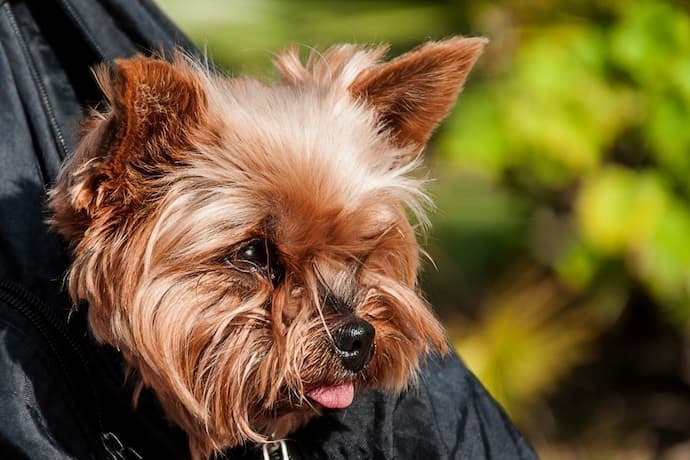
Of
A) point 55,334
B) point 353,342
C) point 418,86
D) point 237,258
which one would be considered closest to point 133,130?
point 237,258

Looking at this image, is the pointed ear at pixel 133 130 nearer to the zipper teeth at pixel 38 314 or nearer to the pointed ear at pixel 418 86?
the zipper teeth at pixel 38 314

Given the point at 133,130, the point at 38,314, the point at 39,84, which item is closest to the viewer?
the point at 133,130

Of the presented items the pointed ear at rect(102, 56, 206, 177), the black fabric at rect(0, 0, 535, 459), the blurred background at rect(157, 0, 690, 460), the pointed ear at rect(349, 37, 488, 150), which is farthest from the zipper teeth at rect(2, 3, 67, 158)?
the blurred background at rect(157, 0, 690, 460)

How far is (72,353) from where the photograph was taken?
257cm

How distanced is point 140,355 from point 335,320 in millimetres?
445

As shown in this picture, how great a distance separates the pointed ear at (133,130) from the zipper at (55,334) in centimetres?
25

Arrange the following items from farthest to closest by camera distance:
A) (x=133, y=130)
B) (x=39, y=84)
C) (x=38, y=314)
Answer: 1. (x=39, y=84)
2. (x=38, y=314)
3. (x=133, y=130)

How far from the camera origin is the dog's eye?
260cm

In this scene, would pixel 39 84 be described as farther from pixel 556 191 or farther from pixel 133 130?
pixel 556 191

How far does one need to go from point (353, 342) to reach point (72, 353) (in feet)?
2.09

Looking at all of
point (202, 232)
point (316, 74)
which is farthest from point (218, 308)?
point (316, 74)

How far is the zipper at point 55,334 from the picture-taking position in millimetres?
2504

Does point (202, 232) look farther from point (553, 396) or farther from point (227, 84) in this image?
point (553, 396)

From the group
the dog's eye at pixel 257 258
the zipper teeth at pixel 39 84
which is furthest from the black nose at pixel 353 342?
the zipper teeth at pixel 39 84
